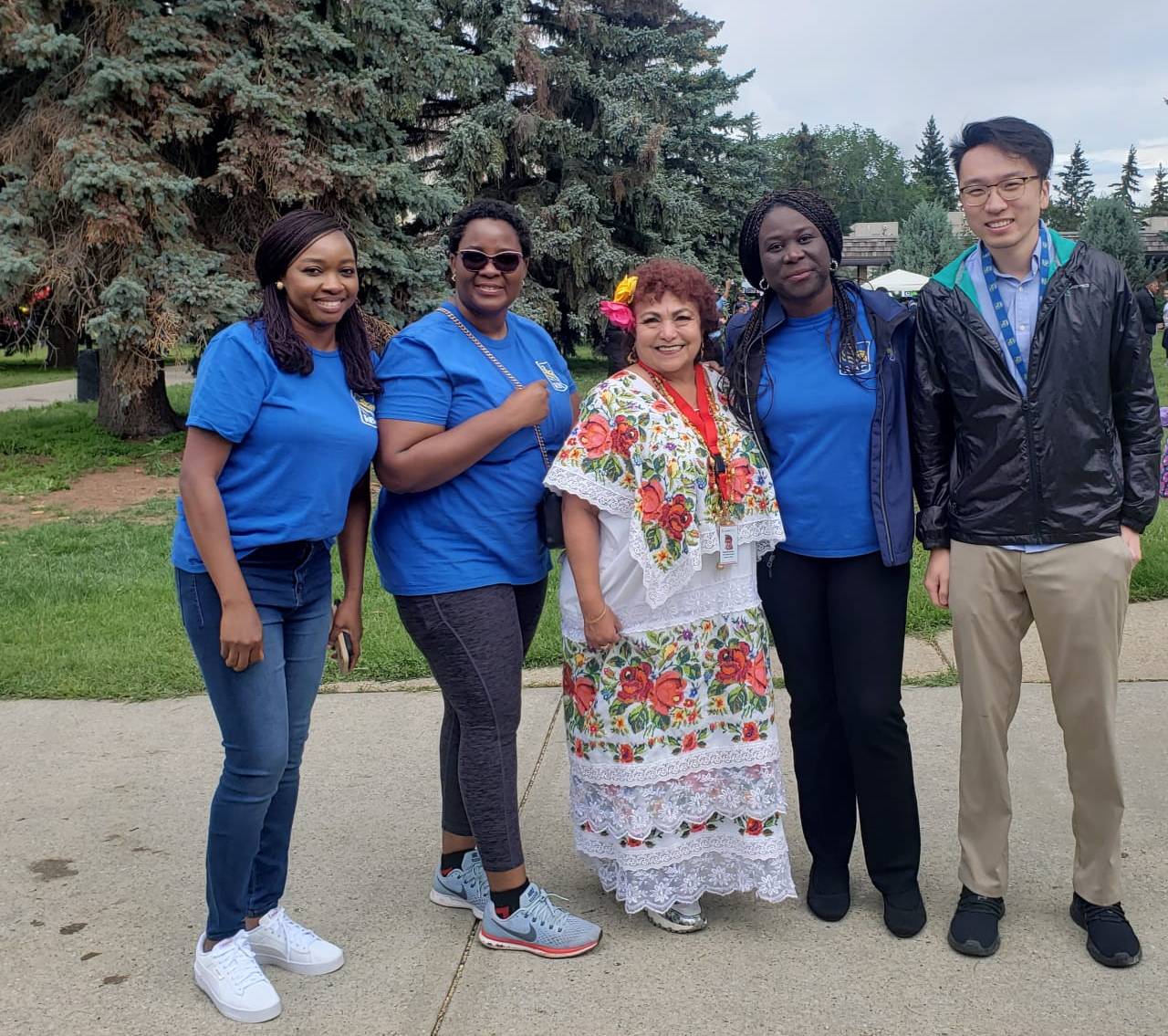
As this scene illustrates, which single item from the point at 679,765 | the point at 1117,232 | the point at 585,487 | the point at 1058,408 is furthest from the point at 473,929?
the point at 1117,232

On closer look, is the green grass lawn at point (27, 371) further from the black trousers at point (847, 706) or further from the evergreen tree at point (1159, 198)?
the evergreen tree at point (1159, 198)

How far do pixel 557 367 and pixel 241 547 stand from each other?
3.38 ft

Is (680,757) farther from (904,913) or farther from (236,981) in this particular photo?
(236,981)

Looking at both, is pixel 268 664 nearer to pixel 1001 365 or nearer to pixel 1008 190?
pixel 1001 365

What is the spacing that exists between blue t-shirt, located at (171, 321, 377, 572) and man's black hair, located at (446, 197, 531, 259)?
0.53 metres

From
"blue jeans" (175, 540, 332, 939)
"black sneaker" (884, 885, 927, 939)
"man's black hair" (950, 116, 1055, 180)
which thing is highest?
"man's black hair" (950, 116, 1055, 180)

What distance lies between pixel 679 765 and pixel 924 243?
33.5 m

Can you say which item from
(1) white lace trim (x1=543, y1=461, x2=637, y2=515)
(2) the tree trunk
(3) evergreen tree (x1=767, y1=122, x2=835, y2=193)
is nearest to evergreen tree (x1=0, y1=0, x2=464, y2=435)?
(2) the tree trunk

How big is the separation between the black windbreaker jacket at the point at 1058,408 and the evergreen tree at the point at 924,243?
1251 inches

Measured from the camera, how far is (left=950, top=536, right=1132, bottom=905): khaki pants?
2836mm

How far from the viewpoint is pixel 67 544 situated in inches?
320

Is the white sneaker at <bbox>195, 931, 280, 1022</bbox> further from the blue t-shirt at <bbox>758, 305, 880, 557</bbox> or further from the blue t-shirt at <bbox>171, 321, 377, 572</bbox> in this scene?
the blue t-shirt at <bbox>758, 305, 880, 557</bbox>

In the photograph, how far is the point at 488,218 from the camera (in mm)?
2998

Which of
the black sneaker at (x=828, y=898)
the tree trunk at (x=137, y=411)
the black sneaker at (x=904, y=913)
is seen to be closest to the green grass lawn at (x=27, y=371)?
the tree trunk at (x=137, y=411)
